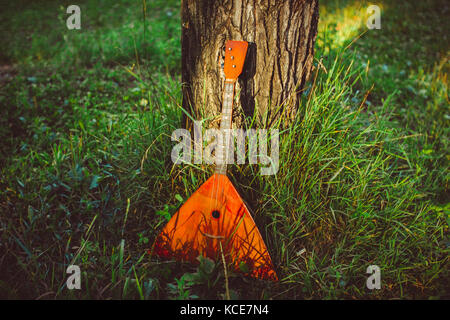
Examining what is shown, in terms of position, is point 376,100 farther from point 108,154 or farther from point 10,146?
point 10,146

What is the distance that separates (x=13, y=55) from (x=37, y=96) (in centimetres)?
97

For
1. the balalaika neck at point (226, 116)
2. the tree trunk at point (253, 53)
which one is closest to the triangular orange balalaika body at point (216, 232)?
the balalaika neck at point (226, 116)

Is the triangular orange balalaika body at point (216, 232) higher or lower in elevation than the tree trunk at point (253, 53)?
lower

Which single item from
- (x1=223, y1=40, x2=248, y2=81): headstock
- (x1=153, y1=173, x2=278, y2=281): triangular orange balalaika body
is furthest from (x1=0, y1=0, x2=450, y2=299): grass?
(x1=223, y1=40, x2=248, y2=81): headstock

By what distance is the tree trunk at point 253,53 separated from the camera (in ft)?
4.67

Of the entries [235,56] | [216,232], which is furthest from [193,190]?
[235,56]

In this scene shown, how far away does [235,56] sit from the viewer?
140cm

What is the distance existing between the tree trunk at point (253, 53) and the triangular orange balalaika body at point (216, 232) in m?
0.40

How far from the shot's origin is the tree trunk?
4.67 feet

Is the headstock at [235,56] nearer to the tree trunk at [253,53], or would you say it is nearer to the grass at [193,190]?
the tree trunk at [253,53]

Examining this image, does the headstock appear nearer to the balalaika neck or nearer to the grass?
the balalaika neck

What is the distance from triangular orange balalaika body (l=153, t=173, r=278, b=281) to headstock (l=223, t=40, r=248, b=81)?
0.49 m

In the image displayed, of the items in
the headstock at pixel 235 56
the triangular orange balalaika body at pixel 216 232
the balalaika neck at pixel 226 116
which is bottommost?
the triangular orange balalaika body at pixel 216 232

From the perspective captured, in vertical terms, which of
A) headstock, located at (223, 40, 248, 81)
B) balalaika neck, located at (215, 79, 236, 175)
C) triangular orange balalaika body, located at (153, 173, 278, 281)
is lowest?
triangular orange balalaika body, located at (153, 173, 278, 281)
